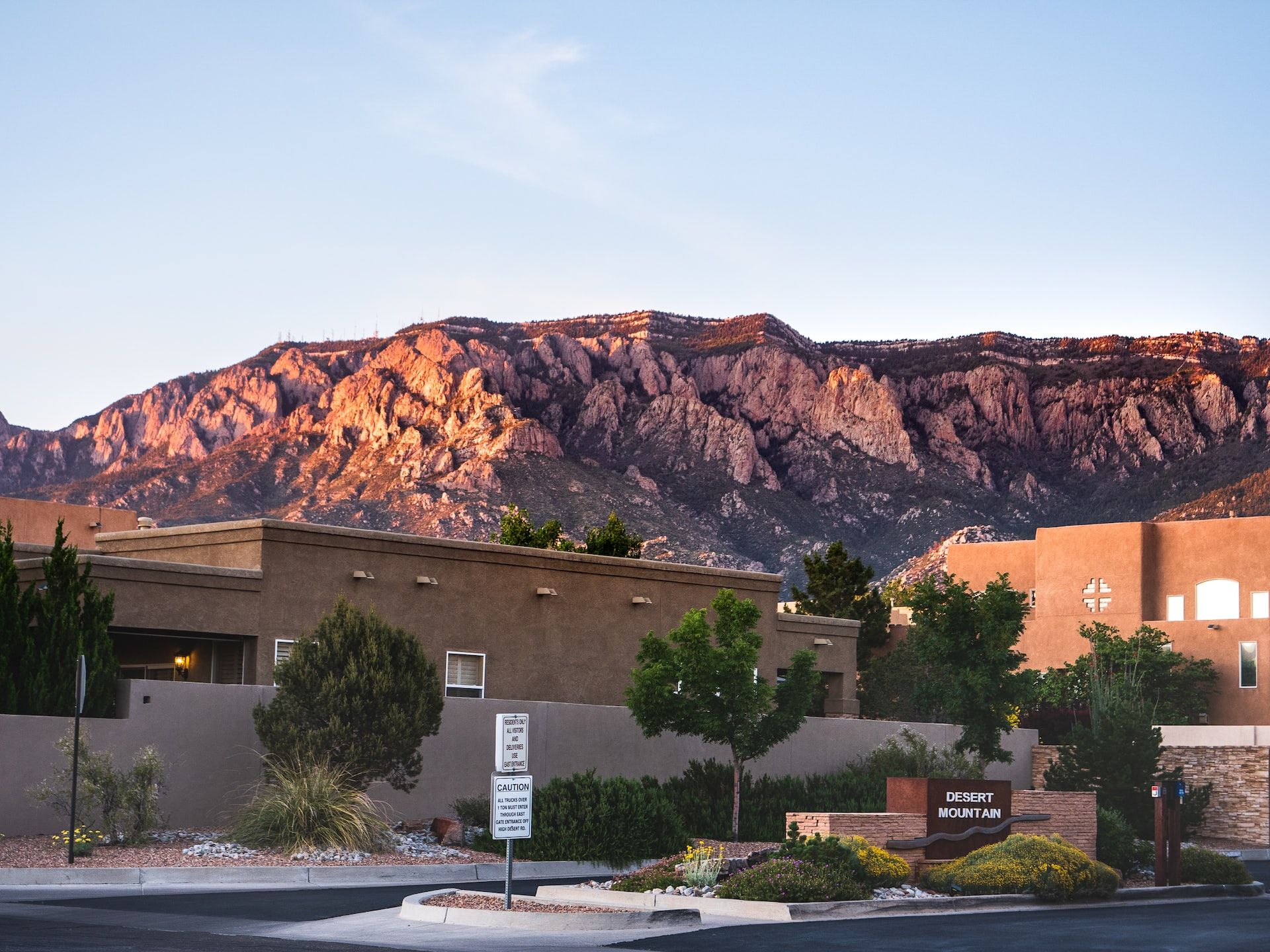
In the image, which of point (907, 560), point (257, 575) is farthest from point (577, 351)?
point (257, 575)

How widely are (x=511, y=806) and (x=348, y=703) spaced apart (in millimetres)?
8323

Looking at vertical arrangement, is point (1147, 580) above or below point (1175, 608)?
above

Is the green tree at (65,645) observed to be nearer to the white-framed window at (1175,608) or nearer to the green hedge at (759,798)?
the green hedge at (759,798)

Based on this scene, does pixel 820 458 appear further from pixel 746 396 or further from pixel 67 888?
pixel 67 888

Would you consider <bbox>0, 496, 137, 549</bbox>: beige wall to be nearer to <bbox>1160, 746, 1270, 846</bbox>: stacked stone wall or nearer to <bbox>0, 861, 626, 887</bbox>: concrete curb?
<bbox>0, 861, 626, 887</bbox>: concrete curb

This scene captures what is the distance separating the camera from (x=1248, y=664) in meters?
65.9

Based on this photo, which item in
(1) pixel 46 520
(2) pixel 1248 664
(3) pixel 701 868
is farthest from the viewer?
(2) pixel 1248 664

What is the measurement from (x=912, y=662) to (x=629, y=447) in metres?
82.8

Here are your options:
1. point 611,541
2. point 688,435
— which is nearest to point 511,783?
point 611,541

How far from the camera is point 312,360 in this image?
549 ft

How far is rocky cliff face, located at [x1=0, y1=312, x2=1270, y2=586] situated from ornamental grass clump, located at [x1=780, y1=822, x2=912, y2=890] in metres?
89.2

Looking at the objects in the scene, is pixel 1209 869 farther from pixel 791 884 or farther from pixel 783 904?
pixel 783 904

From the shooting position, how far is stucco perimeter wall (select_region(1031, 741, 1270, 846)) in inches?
1752

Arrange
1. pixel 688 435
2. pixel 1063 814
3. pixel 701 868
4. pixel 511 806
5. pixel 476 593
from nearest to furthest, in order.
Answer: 1. pixel 511 806
2. pixel 701 868
3. pixel 1063 814
4. pixel 476 593
5. pixel 688 435
